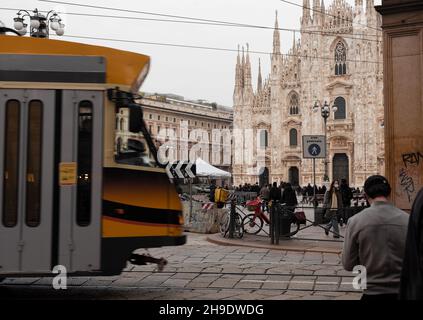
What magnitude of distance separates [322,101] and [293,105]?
3.43m

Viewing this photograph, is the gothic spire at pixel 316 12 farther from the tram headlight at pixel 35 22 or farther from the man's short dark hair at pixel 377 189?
the man's short dark hair at pixel 377 189

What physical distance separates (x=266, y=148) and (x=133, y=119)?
47.0 metres

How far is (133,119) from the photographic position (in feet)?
18.6

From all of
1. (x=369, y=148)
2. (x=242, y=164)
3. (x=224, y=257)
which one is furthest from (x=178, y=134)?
(x=224, y=257)

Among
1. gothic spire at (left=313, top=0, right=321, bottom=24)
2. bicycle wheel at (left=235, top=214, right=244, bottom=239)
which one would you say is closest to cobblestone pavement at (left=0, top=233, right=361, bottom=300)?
bicycle wheel at (left=235, top=214, right=244, bottom=239)

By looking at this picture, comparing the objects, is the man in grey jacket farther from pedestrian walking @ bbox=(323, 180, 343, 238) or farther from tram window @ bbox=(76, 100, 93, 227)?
pedestrian walking @ bbox=(323, 180, 343, 238)

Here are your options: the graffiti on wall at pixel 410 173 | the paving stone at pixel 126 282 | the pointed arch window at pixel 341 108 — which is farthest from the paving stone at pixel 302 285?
the pointed arch window at pixel 341 108

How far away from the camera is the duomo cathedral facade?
46062mm

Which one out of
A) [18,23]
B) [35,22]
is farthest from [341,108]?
[35,22]

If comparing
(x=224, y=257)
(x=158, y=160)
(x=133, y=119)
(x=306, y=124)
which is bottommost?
(x=224, y=257)

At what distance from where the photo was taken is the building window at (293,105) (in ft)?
167

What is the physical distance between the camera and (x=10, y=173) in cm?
538

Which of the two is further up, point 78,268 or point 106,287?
point 78,268
